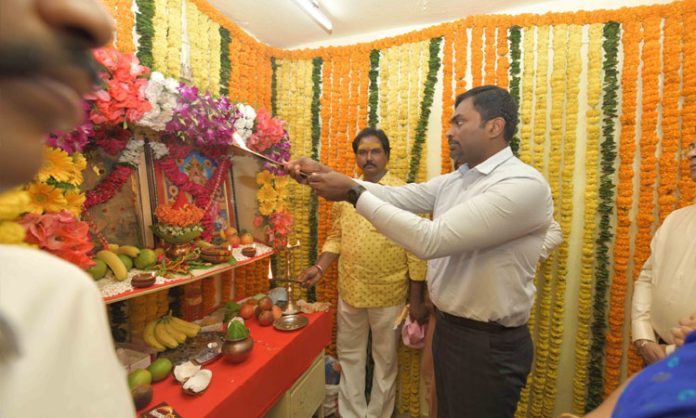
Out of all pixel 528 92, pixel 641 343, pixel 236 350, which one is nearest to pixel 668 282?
pixel 641 343

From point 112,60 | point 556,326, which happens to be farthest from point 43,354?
point 556,326

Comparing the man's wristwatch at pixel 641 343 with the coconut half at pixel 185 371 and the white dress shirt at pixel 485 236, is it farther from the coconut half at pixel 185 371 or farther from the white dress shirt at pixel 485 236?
the coconut half at pixel 185 371

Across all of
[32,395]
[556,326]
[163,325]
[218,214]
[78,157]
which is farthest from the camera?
[556,326]

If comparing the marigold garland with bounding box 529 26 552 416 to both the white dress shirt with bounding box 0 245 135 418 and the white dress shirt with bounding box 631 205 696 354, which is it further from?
the white dress shirt with bounding box 0 245 135 418

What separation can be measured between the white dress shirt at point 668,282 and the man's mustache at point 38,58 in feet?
7.09

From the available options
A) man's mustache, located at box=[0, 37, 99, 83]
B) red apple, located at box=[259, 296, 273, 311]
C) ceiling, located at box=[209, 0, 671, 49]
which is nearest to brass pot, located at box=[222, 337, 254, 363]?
red apple, located at box=[259, 296, 273, 311]

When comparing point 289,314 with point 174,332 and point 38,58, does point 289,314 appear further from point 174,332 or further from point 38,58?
point 38,58

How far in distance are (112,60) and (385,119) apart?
1.80 meters

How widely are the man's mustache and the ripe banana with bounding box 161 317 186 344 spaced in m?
1.69

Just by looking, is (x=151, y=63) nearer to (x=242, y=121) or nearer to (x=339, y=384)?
(x=242, y=121)

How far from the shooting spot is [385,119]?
2.53 m

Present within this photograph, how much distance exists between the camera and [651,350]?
59.1 inches

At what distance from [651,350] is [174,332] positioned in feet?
7.65

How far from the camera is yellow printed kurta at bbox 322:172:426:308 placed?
2.24 meters
